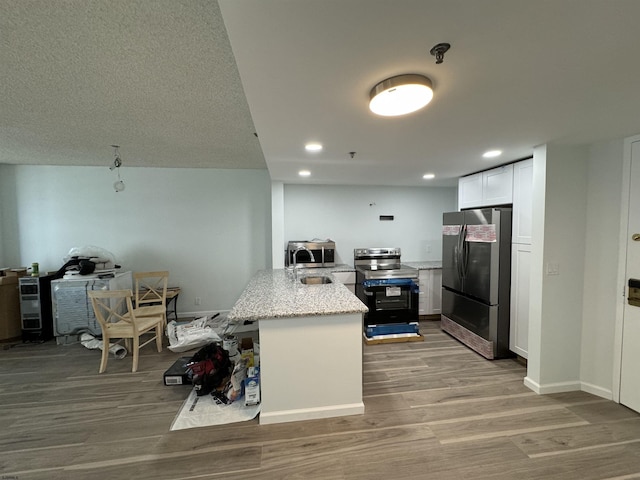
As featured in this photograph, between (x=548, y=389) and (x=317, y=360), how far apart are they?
2097mm

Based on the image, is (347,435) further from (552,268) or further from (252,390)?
(552,268)

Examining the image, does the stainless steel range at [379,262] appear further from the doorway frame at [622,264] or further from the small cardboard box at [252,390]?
the small cardboard box at [252,390]

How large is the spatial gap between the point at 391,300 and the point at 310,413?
6.20ft

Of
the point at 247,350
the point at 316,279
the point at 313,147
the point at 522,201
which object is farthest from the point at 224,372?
the point at 522,201

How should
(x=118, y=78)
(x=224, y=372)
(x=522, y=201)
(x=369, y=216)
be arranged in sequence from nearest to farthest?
(x=118, y=78), (x=224, y=372), (x=522, y=201), (x=369, y=216)

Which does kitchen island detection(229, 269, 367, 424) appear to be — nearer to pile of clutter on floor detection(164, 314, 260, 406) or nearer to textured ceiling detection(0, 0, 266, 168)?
pile of clutter on floor detection(164, 314, 260, 406)

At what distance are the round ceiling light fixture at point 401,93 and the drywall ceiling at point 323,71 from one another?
40mm

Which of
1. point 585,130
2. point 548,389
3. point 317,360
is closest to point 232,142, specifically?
point 317,360

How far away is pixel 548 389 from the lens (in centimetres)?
217

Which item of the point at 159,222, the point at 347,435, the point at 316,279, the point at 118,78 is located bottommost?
the point at 347,435

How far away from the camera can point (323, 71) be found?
1.09 m

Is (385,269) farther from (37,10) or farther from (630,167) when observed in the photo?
(37,10)

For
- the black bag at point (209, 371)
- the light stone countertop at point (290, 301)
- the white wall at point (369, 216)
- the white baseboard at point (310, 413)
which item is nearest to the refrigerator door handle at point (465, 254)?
the white wall at point (369, 216)

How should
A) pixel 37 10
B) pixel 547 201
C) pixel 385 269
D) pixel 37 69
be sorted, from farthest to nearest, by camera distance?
pixel 385 269
pixel 547 201
pixel 37 69
pixel 37 10
